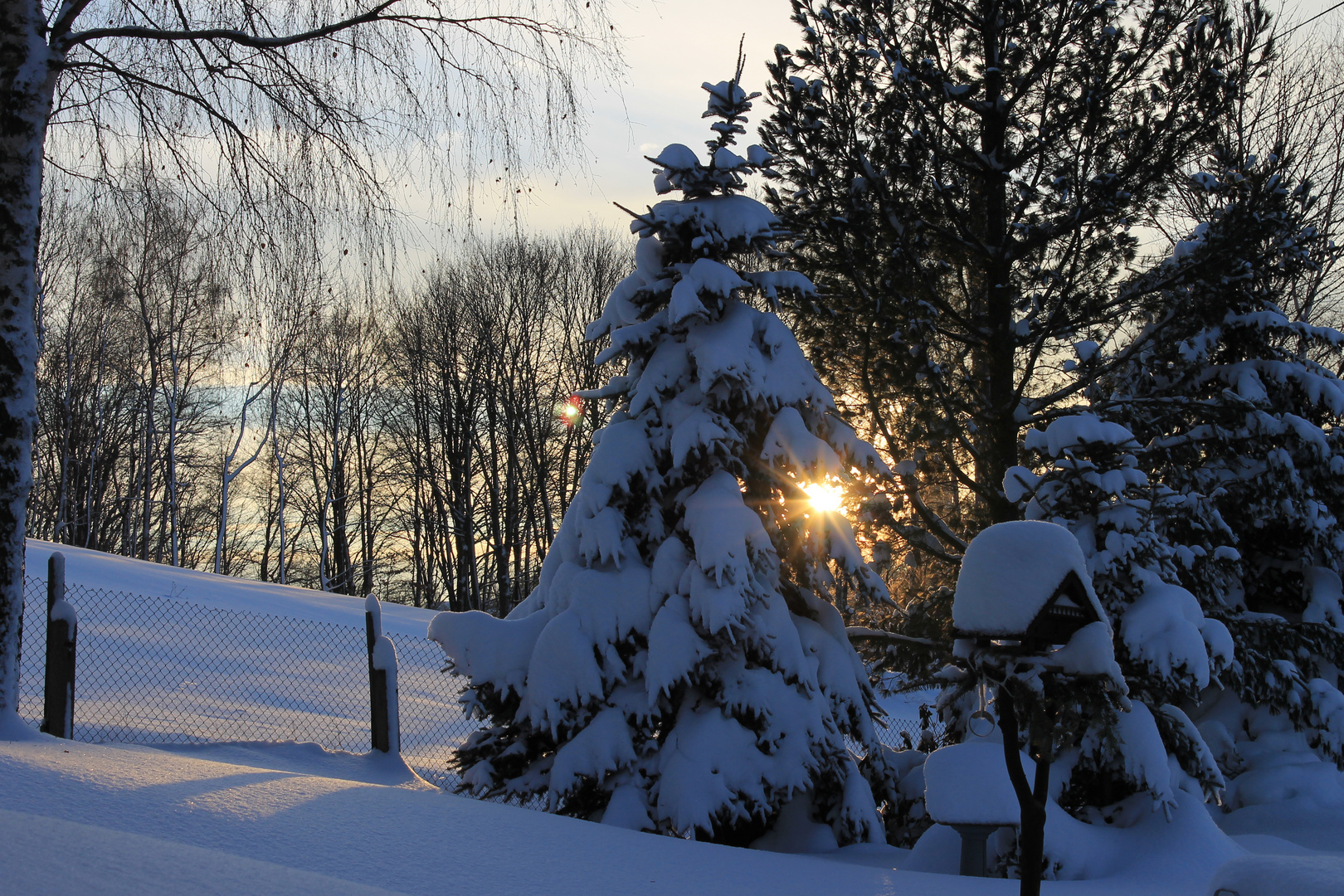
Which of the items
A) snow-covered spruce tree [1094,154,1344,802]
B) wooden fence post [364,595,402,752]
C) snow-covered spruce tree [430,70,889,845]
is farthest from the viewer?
snow-covered spruce tree [1094,154,1344,802]

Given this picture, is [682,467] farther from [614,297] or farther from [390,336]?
[390,336]

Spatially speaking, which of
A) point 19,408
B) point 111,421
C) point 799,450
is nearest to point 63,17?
point 19,408

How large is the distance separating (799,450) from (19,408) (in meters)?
4.99

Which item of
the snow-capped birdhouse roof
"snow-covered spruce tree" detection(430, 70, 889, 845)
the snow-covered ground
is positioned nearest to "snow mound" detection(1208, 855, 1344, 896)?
the snow-covered ground

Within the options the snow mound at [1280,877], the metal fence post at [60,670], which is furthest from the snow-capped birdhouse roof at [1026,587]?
the metal fence post at [60,670]

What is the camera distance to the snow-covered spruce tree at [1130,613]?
5.95 metres

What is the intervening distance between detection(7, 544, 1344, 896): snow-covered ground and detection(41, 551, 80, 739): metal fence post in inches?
35.8

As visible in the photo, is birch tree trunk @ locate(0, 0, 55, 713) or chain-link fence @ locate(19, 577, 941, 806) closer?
birch tree trunk @ locate(0, 0, 55, 713)

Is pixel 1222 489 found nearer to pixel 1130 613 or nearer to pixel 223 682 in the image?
pixel 1130 613

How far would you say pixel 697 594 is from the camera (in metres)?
5.60

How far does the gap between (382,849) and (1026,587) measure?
2760 mm

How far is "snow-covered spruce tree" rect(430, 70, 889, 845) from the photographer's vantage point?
554cm

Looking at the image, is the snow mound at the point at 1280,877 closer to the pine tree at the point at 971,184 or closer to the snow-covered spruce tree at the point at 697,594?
the snow-covered spruce tree at the point at 697,594

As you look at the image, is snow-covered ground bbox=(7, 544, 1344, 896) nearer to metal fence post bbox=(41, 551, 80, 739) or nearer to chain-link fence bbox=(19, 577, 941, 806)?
metal fence post bbox=(41, 551, 80, 739)
